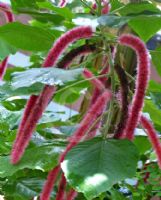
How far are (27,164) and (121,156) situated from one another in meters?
0.12

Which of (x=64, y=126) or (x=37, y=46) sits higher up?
(x=37, y=46)

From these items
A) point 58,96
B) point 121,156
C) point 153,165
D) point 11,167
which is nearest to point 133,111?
point 121,156

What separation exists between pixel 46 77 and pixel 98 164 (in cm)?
11

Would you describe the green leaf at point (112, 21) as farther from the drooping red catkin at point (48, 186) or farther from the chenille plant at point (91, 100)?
the drooping red catkin at point (48, 186)

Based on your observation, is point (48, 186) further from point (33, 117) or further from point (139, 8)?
point (139, 8)

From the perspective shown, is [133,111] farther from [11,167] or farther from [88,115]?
[11,167]

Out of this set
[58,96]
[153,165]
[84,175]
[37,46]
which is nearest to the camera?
[84,175]

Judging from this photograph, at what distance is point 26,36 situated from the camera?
1.94 ft

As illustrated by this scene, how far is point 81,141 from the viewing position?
1.64 ft

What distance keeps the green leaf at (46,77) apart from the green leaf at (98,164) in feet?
0.28

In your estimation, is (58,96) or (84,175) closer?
(84,175)

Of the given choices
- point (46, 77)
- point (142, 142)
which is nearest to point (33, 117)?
point (46, 77)

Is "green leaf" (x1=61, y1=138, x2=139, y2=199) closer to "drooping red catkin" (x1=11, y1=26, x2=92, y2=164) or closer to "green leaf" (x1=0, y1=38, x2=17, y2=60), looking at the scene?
"drooping red catkin" (x1=11, y1=26, x2=92, y2=164)

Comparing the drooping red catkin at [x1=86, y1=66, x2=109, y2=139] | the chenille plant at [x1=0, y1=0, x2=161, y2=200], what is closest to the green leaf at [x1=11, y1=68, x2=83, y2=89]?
the chenille plant at [x1=0, y1=0, x2=161, y2=200]
